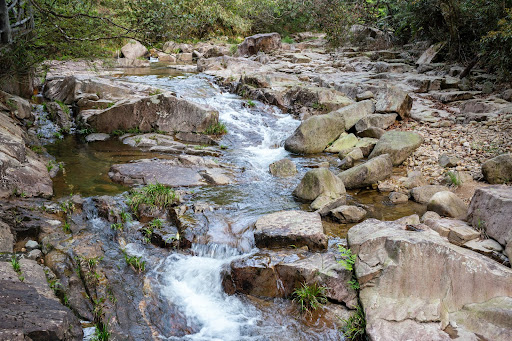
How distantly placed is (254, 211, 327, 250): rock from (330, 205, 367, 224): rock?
58 cm

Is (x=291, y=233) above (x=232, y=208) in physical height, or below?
above

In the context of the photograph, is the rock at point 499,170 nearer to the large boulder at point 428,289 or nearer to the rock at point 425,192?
the rock at point 425,192

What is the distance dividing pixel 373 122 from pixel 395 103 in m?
1.12

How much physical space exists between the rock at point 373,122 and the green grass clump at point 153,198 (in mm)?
5944

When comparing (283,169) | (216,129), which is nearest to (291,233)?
(283,169)

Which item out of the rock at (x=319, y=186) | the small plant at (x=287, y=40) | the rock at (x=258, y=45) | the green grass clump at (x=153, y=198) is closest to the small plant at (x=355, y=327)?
the rock at (x=319, y=186)

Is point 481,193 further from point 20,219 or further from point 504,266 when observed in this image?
point 20,219

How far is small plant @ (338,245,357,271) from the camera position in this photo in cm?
446

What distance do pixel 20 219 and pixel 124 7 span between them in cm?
500

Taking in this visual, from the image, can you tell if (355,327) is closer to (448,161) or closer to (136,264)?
(136,264)

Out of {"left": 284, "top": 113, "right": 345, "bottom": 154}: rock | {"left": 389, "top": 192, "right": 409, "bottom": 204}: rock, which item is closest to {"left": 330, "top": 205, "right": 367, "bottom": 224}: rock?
{"left": 389, "top": 192, "right": 409, "bottom": 204}: rock

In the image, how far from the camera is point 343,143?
9.80m

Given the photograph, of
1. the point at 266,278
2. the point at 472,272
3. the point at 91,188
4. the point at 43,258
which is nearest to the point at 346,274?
the point at 266,278

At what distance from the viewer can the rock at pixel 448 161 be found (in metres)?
7.75
